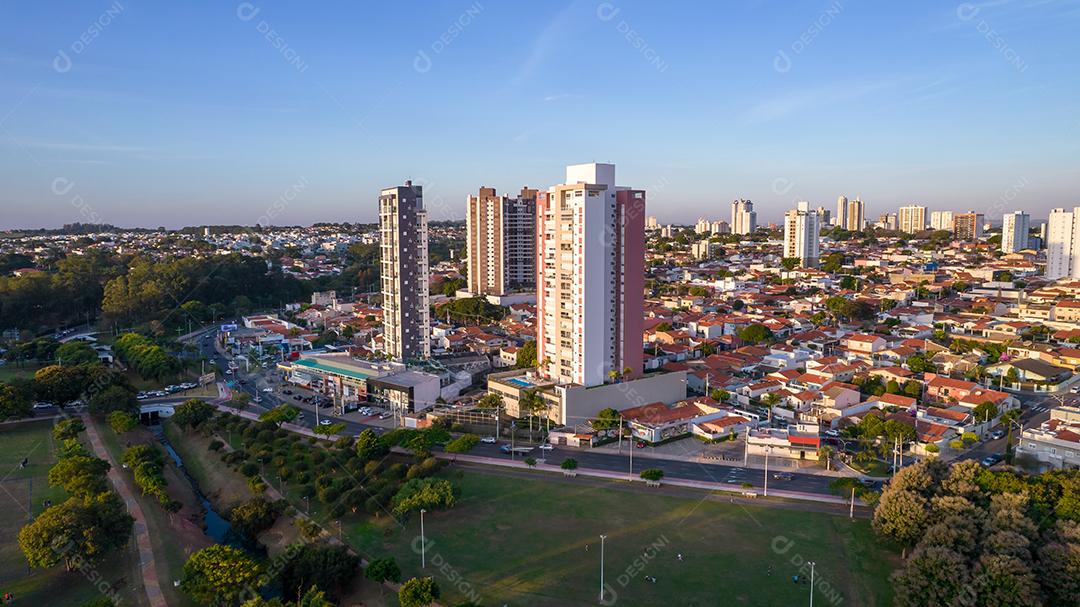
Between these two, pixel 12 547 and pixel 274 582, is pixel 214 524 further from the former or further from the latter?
pixel 274 582

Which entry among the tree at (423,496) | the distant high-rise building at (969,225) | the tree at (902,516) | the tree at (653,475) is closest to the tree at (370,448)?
the tree at (423,496)

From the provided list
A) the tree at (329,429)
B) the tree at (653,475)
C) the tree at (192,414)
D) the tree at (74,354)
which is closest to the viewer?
the tree at (653,475)

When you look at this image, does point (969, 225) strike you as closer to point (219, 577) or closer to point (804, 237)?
point (804, 237)

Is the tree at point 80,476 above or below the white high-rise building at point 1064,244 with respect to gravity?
below

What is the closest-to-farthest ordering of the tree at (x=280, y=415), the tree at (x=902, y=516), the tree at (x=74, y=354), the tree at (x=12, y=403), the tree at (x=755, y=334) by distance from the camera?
the tree at (x=902, y=516) → the tree at (x=280, y=415) → the tree at (x=12, y=403) → the tree at (x=74, y=354) → the tree at (x=755, y=334)

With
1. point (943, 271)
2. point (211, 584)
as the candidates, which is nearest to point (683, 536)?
point (211, 584)

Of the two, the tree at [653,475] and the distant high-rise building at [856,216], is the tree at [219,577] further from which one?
the distant high-rise building at [856,216]
